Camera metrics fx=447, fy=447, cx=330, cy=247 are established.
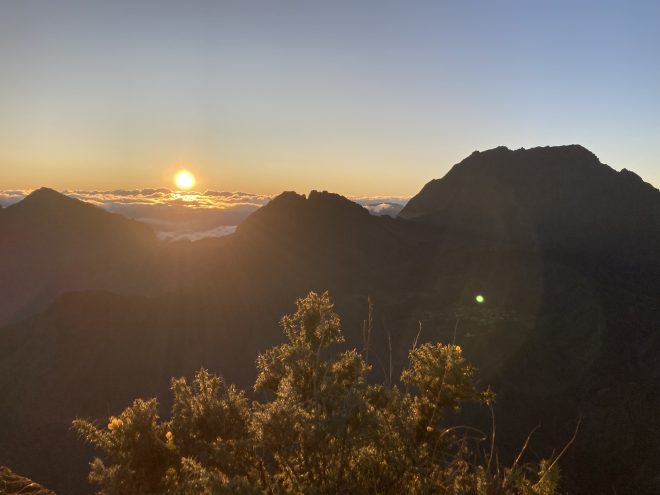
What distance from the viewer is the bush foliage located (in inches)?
320

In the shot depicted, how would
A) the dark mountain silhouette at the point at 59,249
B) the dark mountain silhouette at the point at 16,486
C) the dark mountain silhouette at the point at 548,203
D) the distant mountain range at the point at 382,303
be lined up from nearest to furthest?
the dark mountain silhouette at the point at 16,486 < the distant mountain range at the point at 382,303 < the dark mountain silhouette at the point at 59,249 < the dark mountain silhouette at the point at 548,203

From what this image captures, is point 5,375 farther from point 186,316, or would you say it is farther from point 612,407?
point 612,407

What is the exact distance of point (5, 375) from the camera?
59.2 metres

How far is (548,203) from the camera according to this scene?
144500 millimetres

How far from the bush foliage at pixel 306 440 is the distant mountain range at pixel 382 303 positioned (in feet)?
9.07

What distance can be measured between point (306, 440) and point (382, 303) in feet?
Answer: 234

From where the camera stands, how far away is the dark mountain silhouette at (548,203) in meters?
126

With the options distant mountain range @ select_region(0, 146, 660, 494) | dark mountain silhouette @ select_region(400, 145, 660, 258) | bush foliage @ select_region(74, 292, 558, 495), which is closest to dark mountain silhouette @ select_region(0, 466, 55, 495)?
bush foliage @ select_region(74, 292, 558, 495)

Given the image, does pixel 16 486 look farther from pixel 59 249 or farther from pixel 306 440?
pixel 59 249

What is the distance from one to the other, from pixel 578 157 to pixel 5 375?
16881 centimetres

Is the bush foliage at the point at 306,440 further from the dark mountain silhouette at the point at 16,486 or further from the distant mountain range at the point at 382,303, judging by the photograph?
Result: the dark mountain silhouette at the point at 16,486

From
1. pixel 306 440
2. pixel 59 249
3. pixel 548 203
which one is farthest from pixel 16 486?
pixel 548 203

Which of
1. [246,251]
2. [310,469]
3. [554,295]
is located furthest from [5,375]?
[554,295]

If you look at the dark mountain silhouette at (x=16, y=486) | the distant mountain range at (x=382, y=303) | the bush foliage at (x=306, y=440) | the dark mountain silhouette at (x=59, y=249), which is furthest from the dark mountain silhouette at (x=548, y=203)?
the dark mountain silhouette at (x=16, y=486)
